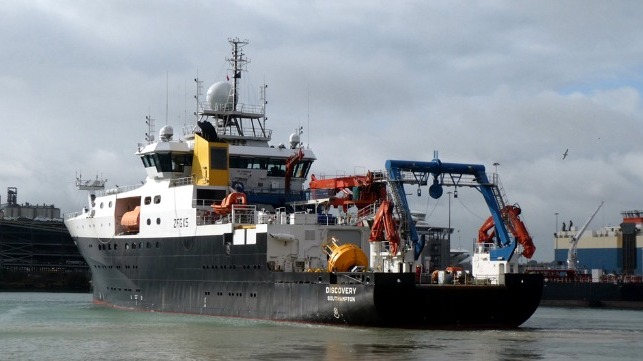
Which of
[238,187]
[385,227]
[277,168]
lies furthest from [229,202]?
[385,227]

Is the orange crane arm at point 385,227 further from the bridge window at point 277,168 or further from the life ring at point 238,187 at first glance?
the bridge window at point 277,168

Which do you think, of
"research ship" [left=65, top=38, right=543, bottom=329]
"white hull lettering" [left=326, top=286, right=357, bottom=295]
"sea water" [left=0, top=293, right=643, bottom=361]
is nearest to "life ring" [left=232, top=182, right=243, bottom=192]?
"research ship" [left=65, top=38, right=543, bottom=329]

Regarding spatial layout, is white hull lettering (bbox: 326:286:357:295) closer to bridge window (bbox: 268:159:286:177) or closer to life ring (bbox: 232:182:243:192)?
life ring (bbox: 232:182:243:192)

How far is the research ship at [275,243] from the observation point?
4119 centimetres

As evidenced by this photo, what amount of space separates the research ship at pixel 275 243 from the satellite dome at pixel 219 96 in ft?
0.19

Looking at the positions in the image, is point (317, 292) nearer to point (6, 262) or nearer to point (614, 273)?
point (614, 273)

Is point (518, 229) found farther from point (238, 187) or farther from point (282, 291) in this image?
point (238, 187)

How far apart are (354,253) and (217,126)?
54.6ft

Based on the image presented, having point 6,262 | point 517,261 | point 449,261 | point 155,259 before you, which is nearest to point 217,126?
point 155,259

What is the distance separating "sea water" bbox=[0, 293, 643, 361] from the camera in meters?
33.1

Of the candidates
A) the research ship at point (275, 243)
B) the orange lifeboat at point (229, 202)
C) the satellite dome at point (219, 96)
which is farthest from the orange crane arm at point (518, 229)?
the satellite dome at point (219, 96)

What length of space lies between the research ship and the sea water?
2.83 feet

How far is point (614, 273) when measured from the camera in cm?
9206

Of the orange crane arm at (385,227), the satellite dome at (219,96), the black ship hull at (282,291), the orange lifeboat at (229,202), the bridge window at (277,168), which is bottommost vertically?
the black ship hull at (282,291)
